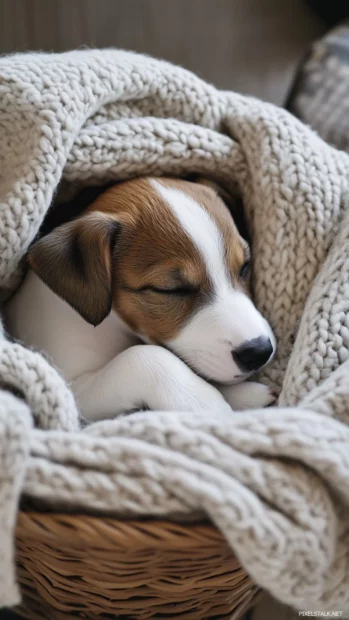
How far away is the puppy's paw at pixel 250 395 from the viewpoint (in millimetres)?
1282

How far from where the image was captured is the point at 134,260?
1.33 m

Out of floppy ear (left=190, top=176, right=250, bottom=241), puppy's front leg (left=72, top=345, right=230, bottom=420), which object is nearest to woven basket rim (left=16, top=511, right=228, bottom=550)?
puppy's front leg (left=72, top=345, right=230, bottom=420)

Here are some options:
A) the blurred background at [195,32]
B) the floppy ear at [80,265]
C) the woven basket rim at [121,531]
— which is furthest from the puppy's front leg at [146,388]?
the blurred background at [195,32]

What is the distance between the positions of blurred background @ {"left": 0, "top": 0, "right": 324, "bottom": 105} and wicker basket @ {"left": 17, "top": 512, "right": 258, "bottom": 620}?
4.75ft

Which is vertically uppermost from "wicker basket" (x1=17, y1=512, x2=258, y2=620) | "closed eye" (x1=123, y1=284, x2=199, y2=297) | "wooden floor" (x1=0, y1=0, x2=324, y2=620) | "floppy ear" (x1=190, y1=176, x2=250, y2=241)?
"wooden floor" (x1=0, y1=0, x2=324, y2=620)

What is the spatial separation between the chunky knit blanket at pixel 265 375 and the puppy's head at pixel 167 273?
0.07 m

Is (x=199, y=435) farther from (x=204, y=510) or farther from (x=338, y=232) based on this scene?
(x=338, y=232)

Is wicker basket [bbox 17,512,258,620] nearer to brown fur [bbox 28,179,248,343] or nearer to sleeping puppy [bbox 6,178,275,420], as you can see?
sleeping puppy [bbox 6,178,275,420]

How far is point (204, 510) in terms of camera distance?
879mm

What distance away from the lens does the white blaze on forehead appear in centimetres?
129

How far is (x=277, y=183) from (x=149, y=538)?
790mm

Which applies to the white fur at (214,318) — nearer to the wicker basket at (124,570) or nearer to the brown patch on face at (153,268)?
the brown patch on face at (153,268)

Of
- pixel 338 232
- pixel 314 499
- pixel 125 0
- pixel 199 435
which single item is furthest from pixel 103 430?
pixel 125 0

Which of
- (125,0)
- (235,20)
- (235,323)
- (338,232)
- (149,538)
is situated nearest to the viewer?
(149,538)
